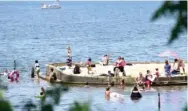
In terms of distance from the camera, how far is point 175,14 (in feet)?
24.5

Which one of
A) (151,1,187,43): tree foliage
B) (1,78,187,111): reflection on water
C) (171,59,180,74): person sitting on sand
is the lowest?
(1,78,187,111): reflection on water

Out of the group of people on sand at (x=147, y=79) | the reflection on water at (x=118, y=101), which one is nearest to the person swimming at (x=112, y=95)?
the reflection on water at (x=118, y=101)

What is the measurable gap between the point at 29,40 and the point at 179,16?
92.7 meters

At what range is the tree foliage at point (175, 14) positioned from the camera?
24.3 ft

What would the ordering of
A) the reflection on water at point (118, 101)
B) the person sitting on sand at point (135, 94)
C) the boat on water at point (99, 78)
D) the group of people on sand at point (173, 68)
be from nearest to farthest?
the reflection on water at point (118, 101) → the person sitting on sand at point (135, 94) → the boat on water at point (99, 78) → the group of people on sand at point (173, 68)

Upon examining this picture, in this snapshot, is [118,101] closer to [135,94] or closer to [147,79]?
[135,94]

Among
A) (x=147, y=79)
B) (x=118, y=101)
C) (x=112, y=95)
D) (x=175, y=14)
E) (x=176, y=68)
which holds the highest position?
(x=175, y=14)

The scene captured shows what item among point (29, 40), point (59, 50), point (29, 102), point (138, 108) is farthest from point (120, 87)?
point (29, 40)

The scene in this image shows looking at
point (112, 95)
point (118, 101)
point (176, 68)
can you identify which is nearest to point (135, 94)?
point (118, 101)

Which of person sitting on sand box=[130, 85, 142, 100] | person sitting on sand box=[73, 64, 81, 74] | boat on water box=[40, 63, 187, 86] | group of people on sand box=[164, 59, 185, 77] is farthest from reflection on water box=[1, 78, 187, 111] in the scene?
→ person sitting on sand box=[73, 64, 81, 74]

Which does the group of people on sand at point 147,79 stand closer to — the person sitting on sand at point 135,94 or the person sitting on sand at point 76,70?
the person sitting on sand at point 135,94

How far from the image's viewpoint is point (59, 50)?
77.6m

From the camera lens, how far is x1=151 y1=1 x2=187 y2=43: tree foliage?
7.42 m

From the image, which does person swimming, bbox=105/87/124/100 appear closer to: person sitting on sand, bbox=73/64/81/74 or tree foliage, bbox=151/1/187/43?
person sitting on sand, bbox=73/64/81/74
